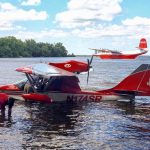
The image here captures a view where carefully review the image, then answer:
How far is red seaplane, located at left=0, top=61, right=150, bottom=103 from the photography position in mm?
28984

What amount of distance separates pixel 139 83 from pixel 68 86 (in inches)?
237

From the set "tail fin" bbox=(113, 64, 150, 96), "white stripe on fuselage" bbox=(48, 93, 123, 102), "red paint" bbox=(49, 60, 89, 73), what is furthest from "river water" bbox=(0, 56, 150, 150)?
"red paint" bbox=(49, 60, 89, 73)

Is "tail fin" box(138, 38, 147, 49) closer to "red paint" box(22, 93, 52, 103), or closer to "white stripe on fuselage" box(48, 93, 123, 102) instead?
"white stripe on fuselage" box(48, 93, 123, 102)

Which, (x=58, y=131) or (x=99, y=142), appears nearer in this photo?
(x=99, y=142)

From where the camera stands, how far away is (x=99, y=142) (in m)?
18.4

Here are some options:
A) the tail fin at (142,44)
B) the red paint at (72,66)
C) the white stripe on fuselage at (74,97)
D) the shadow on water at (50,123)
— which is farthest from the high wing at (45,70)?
the tail fin at (142,44)

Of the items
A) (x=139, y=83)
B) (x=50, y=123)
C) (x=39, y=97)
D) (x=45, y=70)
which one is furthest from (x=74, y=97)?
(x=50, y=123)

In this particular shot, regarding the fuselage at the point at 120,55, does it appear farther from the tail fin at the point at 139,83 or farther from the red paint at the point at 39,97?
the red paint at the point at 39,97

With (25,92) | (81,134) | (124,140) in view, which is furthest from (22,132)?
(25,92)

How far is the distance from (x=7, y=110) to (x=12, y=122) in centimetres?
406

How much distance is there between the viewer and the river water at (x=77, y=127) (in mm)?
17883

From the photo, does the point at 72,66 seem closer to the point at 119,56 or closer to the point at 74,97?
the point at 74,97

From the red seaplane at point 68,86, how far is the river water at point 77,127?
75 centimetres

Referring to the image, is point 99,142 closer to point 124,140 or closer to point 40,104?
point 124,140
